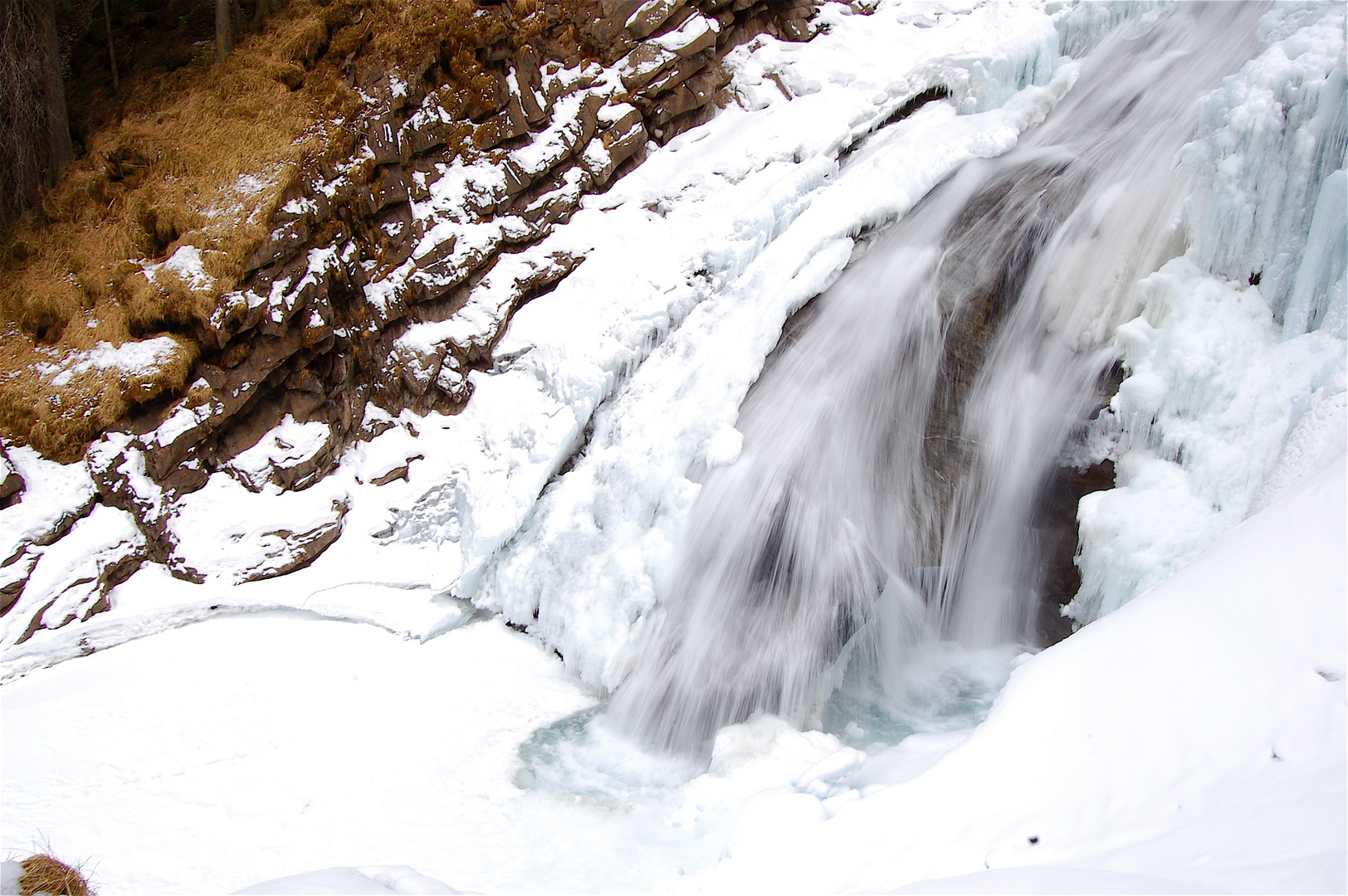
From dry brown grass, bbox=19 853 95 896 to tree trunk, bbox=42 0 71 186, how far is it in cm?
738

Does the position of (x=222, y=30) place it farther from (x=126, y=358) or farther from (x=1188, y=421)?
(x=1188, y=421)

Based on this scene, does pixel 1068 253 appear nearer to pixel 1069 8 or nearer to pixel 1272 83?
pixel 1272 83

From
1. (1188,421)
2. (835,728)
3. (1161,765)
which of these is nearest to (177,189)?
(835,728)

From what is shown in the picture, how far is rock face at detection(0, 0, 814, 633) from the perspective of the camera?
23.0 ft

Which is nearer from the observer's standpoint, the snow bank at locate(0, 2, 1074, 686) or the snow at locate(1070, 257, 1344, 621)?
the snow at locate(1070, 257, 1344, 621)

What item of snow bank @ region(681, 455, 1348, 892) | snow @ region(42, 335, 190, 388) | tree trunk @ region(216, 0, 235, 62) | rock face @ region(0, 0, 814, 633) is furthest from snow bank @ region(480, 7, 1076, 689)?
tree trunk @ region(216, 0, 235, 62)

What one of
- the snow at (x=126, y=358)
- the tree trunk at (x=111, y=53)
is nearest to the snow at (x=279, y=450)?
the snow at (x=126, y=358)

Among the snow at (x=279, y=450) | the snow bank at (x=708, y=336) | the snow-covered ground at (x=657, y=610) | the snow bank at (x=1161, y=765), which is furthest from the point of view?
the snow at (x=279, y=450)

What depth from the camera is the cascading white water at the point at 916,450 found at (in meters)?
5.52

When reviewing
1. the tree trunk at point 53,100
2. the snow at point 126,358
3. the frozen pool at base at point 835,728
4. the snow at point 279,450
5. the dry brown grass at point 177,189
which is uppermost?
the tree trunk at point 53,100

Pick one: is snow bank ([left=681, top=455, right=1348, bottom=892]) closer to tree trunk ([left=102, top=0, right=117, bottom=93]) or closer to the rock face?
the rock face

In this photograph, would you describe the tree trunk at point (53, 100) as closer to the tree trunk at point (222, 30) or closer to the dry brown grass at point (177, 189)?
the dry brown grass at point (177, 189)

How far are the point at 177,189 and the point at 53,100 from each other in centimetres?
181

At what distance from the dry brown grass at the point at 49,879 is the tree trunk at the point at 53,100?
7379mm
